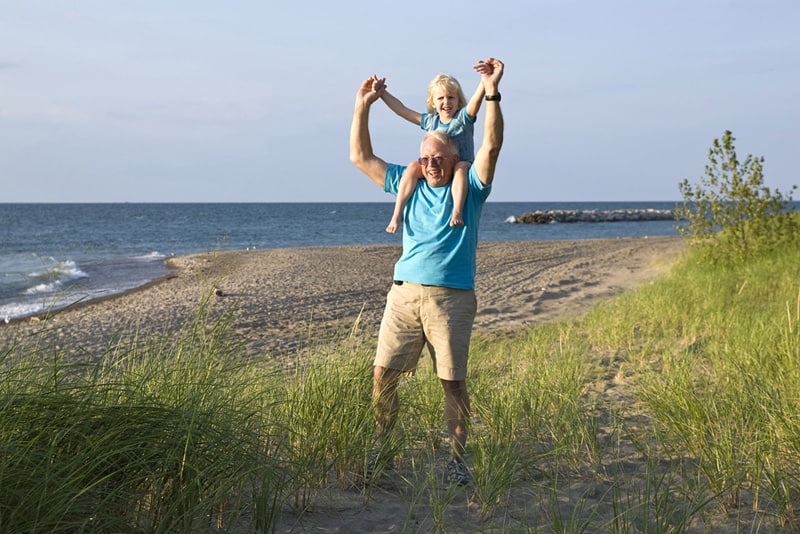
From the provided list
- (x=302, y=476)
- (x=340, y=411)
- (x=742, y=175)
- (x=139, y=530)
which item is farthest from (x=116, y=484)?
(x=742, y=175)

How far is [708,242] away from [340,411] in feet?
39.9

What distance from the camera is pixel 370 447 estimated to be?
12.9 feet

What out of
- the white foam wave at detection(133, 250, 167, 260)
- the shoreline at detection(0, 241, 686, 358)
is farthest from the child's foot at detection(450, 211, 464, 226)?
the white foam wave at detection(133, 250, 167, 260)

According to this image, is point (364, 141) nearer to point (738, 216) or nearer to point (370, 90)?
point (370, 90)

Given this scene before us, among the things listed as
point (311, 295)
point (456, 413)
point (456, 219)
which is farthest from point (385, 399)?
point (311, 295)

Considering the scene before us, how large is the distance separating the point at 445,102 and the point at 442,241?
926 mm

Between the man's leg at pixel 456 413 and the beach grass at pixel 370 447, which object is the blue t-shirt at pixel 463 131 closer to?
the man's leg at pixel 456 413

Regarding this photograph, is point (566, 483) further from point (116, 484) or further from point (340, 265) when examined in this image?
point (340, 265)

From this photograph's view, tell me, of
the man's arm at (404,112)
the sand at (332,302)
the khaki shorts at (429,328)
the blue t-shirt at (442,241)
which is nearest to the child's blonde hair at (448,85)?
the man's arm at (404,112)

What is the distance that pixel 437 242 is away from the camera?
13.1ft

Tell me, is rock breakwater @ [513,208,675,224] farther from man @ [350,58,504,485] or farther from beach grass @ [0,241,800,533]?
man @ [350,58,504,485]

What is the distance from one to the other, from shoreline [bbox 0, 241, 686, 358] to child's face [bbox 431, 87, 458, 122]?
3.03 m

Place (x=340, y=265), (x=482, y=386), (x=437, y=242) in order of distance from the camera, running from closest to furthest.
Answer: (x=437, y=242) < (x=482, y=386) < (x=340, y=265)

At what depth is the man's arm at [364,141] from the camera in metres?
4.30
